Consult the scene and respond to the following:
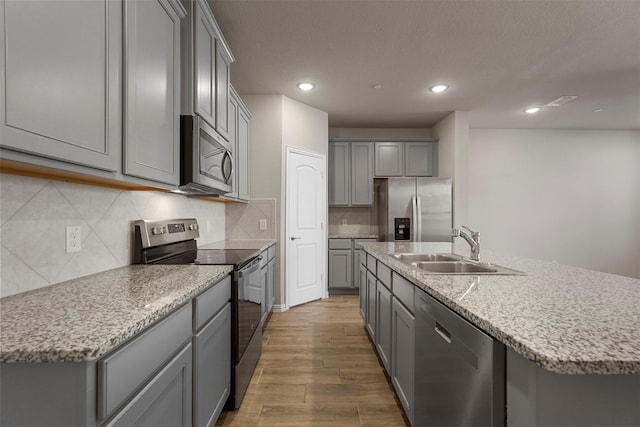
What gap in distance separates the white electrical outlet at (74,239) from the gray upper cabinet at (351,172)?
3.80 m

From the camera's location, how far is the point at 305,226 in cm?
416

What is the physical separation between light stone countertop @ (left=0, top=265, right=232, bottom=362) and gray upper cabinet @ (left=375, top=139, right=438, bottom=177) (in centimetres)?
401

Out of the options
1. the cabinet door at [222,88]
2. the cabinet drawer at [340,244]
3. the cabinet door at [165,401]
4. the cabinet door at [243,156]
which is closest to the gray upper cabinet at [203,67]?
the cabinet door at [222,88]

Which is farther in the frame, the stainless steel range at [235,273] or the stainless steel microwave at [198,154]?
the stainless steel range at [235,273]

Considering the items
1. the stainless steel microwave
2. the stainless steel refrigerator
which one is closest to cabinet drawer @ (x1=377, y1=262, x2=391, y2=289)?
the stainless steel microwave

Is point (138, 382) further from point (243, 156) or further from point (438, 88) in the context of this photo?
point (438, 88)

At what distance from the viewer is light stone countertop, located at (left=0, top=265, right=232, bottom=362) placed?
26.8 inches

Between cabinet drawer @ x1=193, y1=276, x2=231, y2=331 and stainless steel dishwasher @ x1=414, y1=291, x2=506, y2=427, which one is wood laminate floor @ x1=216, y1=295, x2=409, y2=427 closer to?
stainless steel dishwasher @ x1=414, y1=291, x2=506, y2=427

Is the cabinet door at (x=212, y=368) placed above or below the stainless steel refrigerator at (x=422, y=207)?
below

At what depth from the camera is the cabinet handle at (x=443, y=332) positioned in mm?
1139

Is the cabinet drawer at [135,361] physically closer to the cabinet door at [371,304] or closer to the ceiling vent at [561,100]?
the cabinet door at [371,304]

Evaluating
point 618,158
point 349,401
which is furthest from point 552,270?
point 618,158

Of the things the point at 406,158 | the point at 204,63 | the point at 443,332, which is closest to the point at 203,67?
the point at 204,63

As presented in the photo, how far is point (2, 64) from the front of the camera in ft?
2.42
